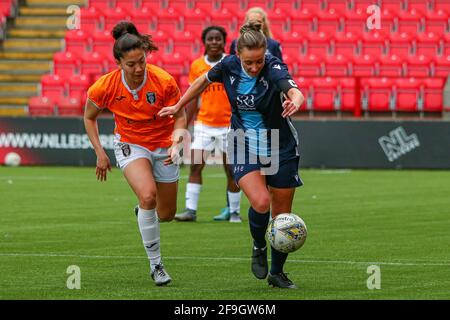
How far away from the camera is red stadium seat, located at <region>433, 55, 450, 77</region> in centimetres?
2764

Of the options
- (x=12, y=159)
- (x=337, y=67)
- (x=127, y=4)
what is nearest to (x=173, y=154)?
(x=12, y=159)

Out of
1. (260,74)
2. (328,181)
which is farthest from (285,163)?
(328,181)

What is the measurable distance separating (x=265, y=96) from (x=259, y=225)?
1009 mm

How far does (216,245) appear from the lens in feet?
40.0

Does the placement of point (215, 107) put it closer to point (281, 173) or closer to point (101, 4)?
point (281, 173)

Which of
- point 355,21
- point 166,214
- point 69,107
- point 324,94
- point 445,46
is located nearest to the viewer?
point 166,214

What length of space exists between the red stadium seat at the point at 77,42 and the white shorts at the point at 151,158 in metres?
21.0

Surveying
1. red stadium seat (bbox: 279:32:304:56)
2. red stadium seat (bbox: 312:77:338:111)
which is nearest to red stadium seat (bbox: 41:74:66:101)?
red stadium seat (bbox: 279:32:304:56)

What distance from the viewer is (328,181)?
848 inches

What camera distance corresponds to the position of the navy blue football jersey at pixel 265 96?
9.27 meters

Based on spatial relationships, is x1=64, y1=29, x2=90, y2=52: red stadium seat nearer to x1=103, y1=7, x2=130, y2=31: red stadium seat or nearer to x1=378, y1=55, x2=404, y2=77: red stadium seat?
x1=103, y1=7, x2=130, y2=31: red stadium seat

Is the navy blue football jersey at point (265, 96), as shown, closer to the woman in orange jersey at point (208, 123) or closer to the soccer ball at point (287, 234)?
the soccer ball at point (287, 234)
